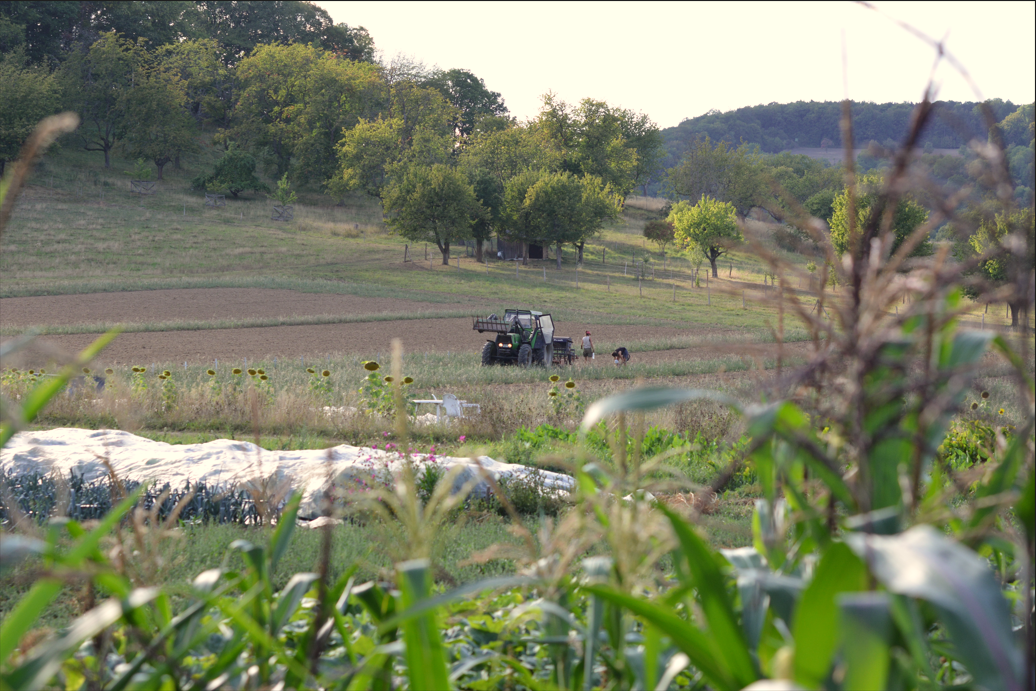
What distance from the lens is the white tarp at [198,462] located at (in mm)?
6160

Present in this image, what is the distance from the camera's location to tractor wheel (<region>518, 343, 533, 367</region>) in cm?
1623

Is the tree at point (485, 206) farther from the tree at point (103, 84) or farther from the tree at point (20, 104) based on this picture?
the tree at point (20, 104)

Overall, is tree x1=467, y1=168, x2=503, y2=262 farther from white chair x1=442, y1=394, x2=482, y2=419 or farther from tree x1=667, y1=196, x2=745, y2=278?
white chair x1=442, y1=394, x2=482, y2=419

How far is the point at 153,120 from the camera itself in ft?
190

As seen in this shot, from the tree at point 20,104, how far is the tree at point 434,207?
25.0 meters

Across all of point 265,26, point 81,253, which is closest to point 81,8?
point 265,26

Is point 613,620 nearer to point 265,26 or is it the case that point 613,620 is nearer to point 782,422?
point 782,422

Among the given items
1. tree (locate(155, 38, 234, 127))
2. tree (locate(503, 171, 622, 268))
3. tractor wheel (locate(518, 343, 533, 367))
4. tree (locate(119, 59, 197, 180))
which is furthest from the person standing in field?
tree (locate(155, 38, 234, 127))

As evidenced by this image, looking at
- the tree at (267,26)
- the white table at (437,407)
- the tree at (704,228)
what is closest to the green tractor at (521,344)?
the white table at (437,407)

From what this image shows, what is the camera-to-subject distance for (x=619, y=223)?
70875mm

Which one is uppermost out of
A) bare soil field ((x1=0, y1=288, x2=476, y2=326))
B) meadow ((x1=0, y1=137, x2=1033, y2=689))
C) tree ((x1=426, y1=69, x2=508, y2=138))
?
tree ((x1=426, y1=69, x2=508, y2=138))

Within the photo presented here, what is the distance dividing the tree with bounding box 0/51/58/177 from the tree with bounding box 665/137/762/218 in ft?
188

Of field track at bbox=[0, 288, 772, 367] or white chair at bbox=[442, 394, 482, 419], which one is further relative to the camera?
field track at bbox=[0, 288, 772, 367]

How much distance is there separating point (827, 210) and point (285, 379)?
6413 centimetres
